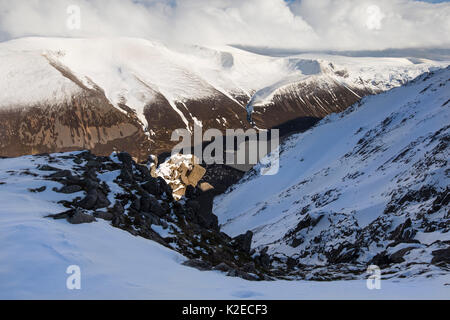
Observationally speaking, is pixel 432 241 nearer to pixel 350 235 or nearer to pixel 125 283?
pixel 350 235

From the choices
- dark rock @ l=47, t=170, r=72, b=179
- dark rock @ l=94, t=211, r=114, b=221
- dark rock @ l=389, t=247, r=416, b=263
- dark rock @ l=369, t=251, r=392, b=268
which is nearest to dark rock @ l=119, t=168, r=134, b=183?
dark rock @ l=47, t=170, r=72, b=179

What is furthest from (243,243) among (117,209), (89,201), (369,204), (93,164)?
(93,164)

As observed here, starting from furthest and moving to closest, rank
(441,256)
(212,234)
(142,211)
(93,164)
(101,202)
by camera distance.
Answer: (93,164) < (212,234) < (142,211) < (101,202) < (441,256)

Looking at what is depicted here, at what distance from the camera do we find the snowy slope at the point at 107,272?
1185 cm

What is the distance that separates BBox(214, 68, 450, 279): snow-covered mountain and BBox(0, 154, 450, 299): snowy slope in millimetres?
9984

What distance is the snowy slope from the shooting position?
38.9 ft

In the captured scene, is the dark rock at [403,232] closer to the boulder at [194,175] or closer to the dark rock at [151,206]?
the dark rock at [151,206]

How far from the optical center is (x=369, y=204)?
151 ft

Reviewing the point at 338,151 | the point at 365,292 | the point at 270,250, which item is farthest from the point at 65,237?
the point at 338,151

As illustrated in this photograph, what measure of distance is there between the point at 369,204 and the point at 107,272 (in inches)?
1578

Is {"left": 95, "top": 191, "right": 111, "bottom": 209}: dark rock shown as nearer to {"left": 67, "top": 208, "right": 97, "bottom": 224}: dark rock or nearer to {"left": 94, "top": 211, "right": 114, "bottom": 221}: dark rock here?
{"left": 94, "top": 211, "right": 114, "bottom": 221}: dark rock

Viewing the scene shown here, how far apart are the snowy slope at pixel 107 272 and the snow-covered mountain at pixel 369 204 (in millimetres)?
9984

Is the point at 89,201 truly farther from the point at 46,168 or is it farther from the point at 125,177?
the point at 46,168
